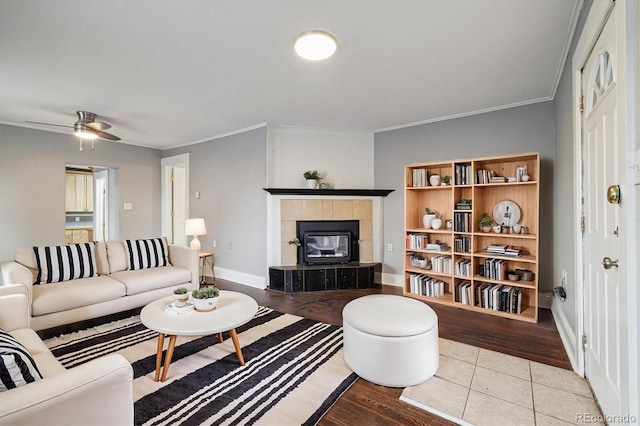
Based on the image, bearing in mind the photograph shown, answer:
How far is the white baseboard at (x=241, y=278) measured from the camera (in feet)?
13.9

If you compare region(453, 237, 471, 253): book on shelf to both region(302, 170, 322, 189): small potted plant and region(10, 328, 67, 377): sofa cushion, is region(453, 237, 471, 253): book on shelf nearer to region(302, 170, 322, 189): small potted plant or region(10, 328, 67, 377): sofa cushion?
region(302, 170, 322, 189): small potted plant

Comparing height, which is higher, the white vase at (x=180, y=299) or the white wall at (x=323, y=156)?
the white wall at (x=323, y=156)

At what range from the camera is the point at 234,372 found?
204 centimetres

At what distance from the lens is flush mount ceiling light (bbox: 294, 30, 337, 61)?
2.04 m

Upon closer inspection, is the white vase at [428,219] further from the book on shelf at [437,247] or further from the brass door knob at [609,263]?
the brass door knob at [609,263]

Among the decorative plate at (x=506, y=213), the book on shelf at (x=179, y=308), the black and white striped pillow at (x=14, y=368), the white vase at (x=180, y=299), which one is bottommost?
the book on shelf at (x=179, y=308)

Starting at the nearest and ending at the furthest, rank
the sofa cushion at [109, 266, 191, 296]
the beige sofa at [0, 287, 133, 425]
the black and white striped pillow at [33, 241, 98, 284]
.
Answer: the beige sofa at [0, 287, 133, 425], the black and white striped pillow at [33, 241, 98, 284], the sofa cushion at [109, 266, 191, 296]

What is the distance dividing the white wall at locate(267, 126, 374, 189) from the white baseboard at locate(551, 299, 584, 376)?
2.69 metres

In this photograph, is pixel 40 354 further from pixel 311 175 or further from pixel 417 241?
pixel 417 241

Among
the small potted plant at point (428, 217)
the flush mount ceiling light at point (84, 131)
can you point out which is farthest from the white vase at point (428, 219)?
the flush mount ceiling light at point (84, 131)

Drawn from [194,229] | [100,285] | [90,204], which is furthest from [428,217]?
[90,204]

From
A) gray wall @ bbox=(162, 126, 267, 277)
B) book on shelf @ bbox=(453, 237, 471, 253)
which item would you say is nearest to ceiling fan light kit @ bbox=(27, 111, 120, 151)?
gray wall @ bbox=(162, 126, 267, 277)

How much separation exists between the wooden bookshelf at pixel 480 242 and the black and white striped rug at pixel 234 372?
158 centimetres

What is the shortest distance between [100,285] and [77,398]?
2.25 metres
